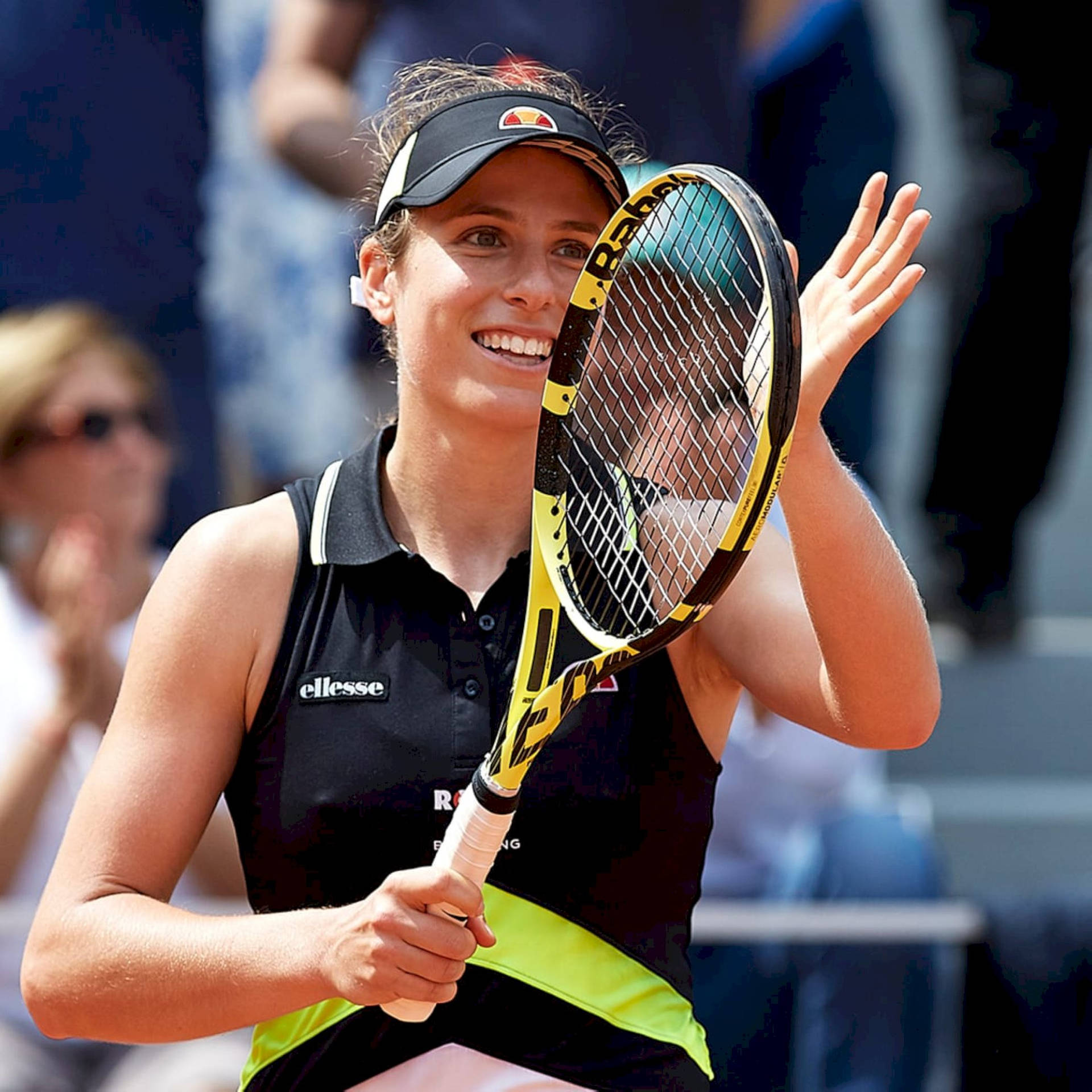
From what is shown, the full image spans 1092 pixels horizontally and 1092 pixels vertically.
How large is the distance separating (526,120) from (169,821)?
819 mm

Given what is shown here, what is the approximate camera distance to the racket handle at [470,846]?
5.61ft

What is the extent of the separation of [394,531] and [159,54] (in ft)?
7.22

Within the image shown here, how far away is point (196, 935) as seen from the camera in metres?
1.86

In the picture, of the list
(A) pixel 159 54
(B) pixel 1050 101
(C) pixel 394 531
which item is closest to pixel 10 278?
(A) pixel 159 54

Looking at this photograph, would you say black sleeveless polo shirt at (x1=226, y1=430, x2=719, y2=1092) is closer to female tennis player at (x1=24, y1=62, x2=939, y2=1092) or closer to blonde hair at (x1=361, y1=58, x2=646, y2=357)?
female tennis player at (x1=24, y1=62, x2=939, y2=1092)

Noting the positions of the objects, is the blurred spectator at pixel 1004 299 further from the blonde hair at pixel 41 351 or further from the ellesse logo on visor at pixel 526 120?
the ellesse logo on visor at pixel 526 120

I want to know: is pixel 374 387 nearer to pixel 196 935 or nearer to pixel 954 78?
pixel 954 78

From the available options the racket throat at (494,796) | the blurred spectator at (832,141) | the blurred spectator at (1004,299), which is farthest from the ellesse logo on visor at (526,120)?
the blurred spectator at (1004,299)

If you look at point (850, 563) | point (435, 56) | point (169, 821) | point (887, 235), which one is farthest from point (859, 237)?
point (435, 56)

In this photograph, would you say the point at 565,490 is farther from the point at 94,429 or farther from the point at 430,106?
the point at 94,429

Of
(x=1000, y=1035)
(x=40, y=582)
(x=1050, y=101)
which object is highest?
(x=1050, y=101)

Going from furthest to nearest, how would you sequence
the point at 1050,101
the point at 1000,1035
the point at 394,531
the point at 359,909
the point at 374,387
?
the point at 1050,101 < the point at 374,387 < the point at 1000,1035 < the point at 394,531 < the point at 359,909

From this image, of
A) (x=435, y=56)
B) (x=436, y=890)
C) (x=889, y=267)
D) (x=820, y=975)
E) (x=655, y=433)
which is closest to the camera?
(x=436, y=890)

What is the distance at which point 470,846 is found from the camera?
1.71 metres
